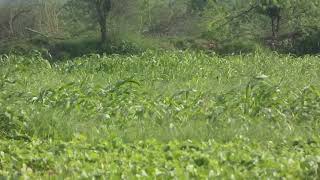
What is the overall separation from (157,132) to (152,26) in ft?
46.7

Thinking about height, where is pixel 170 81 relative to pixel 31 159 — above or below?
below

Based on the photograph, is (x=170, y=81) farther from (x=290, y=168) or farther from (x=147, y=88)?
(x=290, y=168)

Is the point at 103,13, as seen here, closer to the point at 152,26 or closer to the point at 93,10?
the point at 93,10

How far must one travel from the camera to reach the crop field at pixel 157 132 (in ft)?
13.6

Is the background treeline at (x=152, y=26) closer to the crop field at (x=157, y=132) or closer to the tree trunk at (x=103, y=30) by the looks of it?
the tree trunk at (x=103, y=30)

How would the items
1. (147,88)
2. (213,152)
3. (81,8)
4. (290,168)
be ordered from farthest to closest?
(81,8) → (147,88) → (213,152) → (290,168)

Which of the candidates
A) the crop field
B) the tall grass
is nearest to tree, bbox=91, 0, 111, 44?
the tall grass

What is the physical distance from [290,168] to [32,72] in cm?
660

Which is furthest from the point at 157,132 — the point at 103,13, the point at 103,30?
the point at 103,13

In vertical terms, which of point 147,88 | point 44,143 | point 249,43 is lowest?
point 249,43

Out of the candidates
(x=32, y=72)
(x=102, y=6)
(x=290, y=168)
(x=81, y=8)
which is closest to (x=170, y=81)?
(x=32, y=72)

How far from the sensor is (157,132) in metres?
5.27

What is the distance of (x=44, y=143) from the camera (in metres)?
4.86

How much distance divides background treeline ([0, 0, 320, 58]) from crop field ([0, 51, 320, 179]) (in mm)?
7485
